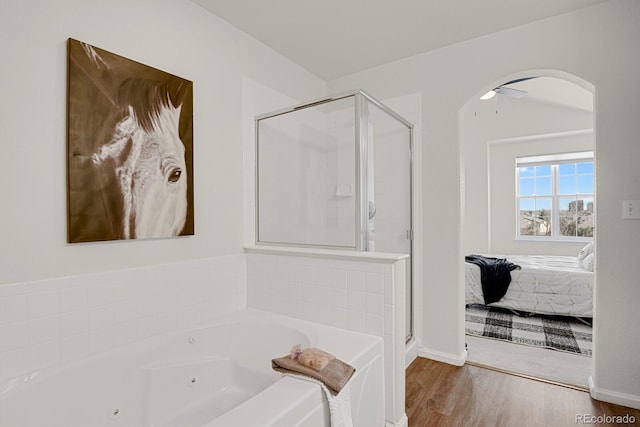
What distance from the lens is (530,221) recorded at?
5574 millimetres

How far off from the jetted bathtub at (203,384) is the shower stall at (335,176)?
0.59 m

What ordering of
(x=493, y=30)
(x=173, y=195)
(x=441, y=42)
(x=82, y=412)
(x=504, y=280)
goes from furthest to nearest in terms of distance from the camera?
(x=504, y=280) → (x=441, y=42) → (x=493, y=30) → (x=173, y=195) → (x=82, y=412)

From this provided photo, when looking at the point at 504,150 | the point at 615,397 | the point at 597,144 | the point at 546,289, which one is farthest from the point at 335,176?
the point at 504,150

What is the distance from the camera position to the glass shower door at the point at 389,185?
2.09 metres

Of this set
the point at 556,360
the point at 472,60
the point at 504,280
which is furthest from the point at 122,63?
the point at 504,280

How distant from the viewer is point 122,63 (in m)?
1.67

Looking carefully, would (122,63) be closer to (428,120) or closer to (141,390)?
(141,390)

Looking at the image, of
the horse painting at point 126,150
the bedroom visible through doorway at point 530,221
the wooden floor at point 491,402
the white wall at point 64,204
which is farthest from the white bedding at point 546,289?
the horse painting at point 126,150

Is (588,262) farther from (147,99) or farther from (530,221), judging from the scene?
(147,99)

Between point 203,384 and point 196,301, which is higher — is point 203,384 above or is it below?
below

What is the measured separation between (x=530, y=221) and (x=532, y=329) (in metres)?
2.97

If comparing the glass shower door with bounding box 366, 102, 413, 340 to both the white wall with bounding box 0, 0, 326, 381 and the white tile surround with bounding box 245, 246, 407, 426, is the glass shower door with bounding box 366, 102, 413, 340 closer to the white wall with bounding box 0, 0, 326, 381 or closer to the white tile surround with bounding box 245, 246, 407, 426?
the white tile surround with bounding box 245, 246, 407, 426

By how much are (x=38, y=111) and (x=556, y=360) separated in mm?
3607

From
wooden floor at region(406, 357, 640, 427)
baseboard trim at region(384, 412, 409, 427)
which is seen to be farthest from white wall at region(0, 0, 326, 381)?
wooden floor at region(406, 357, 640, 427)
